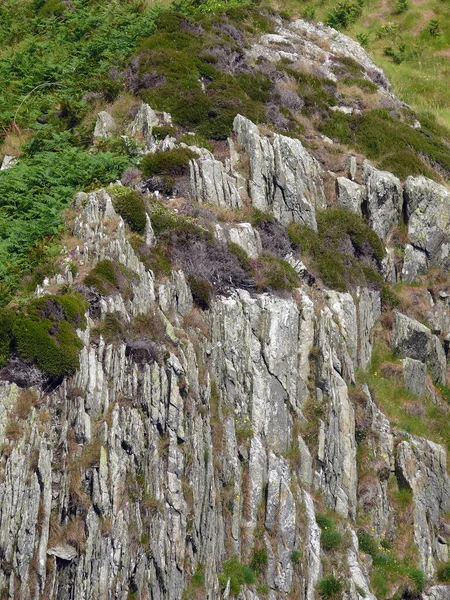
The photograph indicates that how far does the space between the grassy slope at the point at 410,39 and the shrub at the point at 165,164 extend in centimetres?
2617

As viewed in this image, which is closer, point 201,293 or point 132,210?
point 201,293

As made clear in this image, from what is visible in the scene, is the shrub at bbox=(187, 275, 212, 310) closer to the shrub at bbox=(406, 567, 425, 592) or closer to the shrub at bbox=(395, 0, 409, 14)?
the shrub at bbox=(406, 567, 425, 592)

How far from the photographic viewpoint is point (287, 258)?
26.7 meters

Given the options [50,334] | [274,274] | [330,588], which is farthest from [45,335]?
[330,588]

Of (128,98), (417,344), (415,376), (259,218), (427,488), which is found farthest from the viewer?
(128,98)

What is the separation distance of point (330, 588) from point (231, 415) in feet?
17.3

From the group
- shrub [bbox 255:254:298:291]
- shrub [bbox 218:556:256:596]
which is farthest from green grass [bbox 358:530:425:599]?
shrub [bbox 255:254:298:291]

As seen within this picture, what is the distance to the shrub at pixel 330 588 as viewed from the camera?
66.7 ft

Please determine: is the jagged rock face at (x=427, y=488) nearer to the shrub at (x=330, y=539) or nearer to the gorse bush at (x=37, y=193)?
the shrub at (x=330, y=539)

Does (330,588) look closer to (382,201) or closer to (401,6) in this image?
(382,201)

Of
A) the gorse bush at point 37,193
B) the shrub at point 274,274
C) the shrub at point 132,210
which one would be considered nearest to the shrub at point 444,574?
the shrub at point 274,274

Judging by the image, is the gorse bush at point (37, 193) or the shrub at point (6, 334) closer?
the shrub at point (6, 334)

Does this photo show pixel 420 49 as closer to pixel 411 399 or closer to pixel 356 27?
pixel 356 27

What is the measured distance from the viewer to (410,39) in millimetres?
57406
